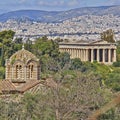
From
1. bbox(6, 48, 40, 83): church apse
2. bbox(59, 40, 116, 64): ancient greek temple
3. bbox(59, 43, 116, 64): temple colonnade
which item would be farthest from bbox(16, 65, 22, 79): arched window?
bbox(59, 40, 116, 64): ancient greek temple

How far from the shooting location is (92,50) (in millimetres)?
84438

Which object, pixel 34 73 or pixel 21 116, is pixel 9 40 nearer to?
pixel 34 73

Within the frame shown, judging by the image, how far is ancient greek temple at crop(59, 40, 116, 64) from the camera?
273 ft

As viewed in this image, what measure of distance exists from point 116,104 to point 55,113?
10802 millimetres

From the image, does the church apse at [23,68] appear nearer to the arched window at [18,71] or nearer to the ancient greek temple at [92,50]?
the arched window at [18,71]

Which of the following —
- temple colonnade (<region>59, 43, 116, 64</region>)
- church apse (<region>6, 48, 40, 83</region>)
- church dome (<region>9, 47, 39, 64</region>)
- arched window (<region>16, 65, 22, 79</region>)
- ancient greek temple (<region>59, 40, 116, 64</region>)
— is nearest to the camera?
church dome (<region>9, 47, 39, 64</region>)

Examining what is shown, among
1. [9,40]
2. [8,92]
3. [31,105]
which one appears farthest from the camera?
[9,40]

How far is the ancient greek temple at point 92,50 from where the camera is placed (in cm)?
8325

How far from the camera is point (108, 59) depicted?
82.1 metres

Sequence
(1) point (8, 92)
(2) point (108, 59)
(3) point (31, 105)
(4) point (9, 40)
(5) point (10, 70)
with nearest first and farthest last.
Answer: (3) point (31, 105), (1) point (8, 92), (5) point (10, 70), (4) point (9, 40), (2) point (108, 59)

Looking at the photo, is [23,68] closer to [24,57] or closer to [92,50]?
[24,57]

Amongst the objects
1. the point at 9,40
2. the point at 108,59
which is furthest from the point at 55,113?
the point at 108,59

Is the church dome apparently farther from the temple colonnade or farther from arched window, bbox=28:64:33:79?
the temple colonnade

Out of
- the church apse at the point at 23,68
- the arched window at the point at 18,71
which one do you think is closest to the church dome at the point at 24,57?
the church apse at the point at 23,68
